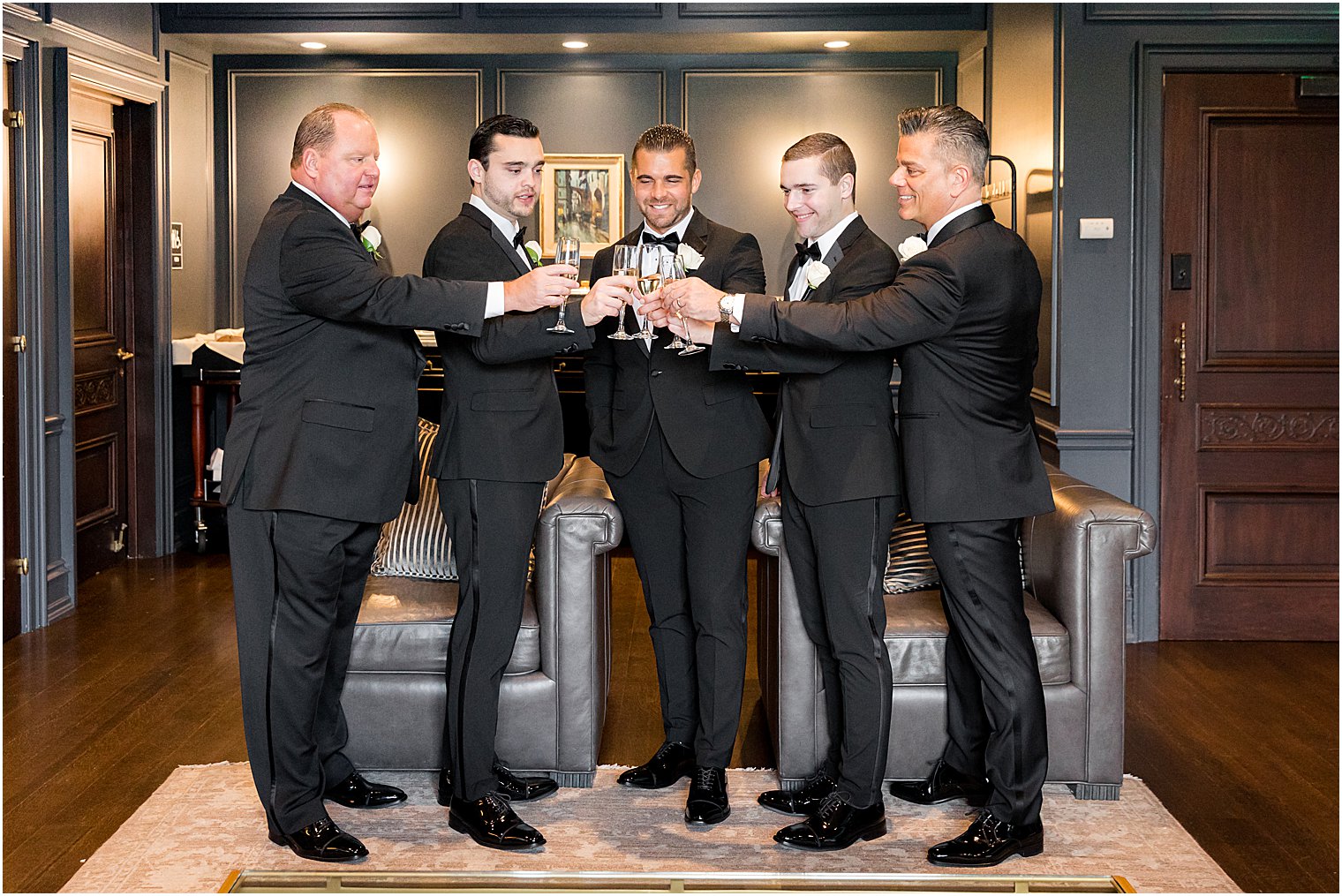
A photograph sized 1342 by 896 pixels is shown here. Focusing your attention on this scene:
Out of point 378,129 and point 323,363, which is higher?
point 378,129

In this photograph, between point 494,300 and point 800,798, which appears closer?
point 494,300

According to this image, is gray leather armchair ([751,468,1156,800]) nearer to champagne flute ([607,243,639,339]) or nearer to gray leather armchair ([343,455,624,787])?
gray leather armchair ([343,455,624,787])

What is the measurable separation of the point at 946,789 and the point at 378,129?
217 inches

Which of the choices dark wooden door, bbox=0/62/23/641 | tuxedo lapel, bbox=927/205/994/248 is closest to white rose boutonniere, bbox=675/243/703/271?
tuxedo lapel, bbox=927/205/994/248

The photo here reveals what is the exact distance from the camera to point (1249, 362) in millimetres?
5215

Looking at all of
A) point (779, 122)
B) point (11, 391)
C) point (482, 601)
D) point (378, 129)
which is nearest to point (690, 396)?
point (482, 601)

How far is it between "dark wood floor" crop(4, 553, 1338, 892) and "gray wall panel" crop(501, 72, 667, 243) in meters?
3.09

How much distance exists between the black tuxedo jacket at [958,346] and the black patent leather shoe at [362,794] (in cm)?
153

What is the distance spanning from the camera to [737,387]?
11.2 ft

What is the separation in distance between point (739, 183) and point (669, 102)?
2.03 ft

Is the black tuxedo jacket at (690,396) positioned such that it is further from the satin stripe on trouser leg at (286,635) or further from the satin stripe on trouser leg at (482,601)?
the satin stripe on trouser leg at (286,635)

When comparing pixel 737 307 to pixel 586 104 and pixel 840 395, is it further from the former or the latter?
pixel 586 104

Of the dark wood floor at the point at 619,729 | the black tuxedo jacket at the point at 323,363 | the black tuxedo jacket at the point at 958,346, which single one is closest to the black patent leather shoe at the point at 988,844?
the dark wood floor at the point at 619,729

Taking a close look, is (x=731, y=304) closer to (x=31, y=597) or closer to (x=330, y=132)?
(x=330, y=132)
